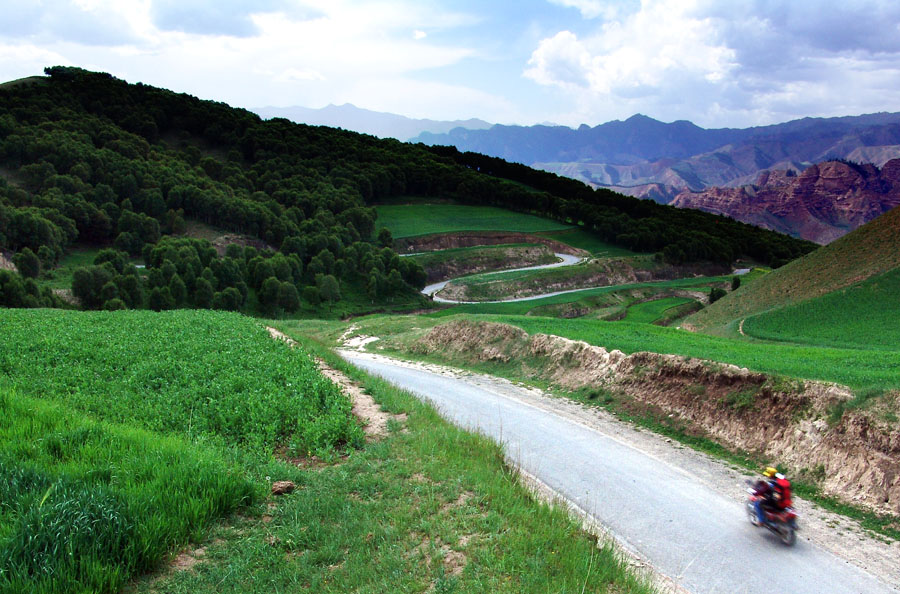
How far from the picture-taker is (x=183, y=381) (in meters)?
15.3

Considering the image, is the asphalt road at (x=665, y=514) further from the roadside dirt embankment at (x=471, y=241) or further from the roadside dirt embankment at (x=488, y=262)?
the roadside dirt embankment at (x=471, y=241)

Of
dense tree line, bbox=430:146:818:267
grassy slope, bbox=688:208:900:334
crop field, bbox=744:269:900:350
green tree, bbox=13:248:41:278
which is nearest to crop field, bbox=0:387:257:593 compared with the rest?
crop field, bbox=744:269:900:350

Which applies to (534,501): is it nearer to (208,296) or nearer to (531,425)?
(531,425)

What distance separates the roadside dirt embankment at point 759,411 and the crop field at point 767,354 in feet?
3.21

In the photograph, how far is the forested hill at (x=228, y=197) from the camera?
282ft

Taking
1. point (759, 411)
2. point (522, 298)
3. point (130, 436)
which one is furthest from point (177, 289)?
point (759, 411)

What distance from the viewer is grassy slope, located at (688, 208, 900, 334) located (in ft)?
154

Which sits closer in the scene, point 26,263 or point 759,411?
point 759,411

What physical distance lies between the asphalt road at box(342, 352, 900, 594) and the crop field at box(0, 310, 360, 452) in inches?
242

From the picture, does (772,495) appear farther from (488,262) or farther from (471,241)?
(471,241)

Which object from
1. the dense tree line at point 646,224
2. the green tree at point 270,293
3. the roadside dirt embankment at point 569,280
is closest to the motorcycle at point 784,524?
the green tree at point 270,293

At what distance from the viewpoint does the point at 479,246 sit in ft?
405

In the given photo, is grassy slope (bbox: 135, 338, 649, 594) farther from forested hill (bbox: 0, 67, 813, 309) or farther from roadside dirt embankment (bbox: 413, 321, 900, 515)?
forested hill (bbox: 0, 67, 813, 309)

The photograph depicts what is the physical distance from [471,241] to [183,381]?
378ft
